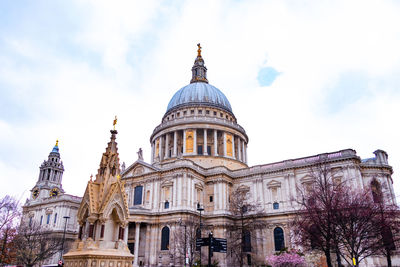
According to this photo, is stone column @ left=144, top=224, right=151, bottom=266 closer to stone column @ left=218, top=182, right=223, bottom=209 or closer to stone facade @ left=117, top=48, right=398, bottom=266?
stone facade @ left=117, top=48, right=398, bottom=266

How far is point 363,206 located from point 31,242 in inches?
1779

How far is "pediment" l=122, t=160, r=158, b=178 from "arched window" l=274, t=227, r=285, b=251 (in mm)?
21721

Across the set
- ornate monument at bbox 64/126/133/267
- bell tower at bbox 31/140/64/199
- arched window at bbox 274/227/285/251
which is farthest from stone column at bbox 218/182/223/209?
bell tower at bbox 31/140/64/199

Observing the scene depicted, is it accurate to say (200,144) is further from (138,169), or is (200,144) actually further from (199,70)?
(199,70)

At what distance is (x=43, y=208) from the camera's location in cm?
7069

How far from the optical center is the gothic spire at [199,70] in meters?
82.4

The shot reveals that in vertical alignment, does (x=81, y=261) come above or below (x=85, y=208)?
below

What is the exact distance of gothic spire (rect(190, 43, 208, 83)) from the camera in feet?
270

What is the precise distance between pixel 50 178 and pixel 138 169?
3508 centimetres

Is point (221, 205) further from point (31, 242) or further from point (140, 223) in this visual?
point (31, 242)

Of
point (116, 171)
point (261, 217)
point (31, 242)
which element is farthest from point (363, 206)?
point (31, 242)

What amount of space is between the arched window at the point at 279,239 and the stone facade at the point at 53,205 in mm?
37713

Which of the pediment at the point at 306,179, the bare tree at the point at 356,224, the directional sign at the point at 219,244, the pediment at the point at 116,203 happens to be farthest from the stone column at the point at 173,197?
the pediment at the point at 116,203

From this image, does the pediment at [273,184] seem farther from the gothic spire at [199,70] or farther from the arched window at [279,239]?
the gothic spire at [199,70]
